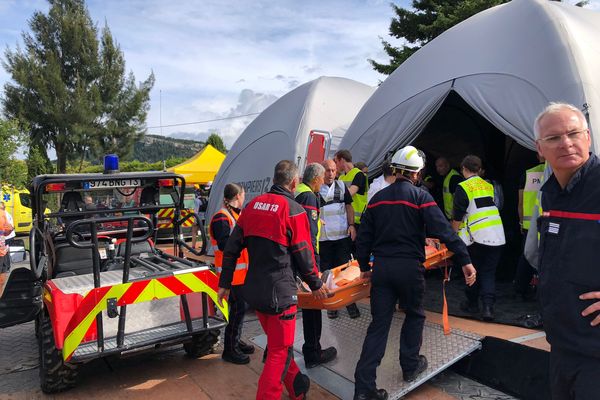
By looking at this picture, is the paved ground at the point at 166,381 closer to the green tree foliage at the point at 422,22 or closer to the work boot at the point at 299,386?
the work boot at the point at 299,386

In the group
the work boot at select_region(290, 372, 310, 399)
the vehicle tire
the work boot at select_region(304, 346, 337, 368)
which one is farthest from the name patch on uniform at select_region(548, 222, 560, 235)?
the vehicle tire

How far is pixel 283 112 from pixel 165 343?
22.5ft

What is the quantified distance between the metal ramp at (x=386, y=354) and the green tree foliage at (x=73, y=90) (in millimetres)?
27047

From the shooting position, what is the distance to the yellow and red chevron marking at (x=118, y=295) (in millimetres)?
3797

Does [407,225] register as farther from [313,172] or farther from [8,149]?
[8,149]

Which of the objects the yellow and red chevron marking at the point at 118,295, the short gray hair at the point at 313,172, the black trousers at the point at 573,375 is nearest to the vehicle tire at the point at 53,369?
the yellow and red chevron marking at the point at 118,295

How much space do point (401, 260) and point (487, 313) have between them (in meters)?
2.03

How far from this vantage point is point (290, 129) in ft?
31.0

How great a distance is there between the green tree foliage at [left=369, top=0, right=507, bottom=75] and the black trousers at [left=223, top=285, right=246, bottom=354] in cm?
1668

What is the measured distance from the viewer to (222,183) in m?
11.1

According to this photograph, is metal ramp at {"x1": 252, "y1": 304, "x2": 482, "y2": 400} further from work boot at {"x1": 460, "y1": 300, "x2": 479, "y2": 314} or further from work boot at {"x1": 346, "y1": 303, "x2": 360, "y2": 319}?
work boot at {"x1": 460, "y1": 300, "x2": 479, "y2": 314}

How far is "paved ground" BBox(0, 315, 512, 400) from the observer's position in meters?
3.99

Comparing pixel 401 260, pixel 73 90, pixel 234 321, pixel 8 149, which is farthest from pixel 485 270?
pixel 73 90

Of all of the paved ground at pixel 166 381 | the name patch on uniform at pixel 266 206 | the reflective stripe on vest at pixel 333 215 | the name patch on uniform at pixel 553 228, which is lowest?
the paved ground at pixel 166 381
